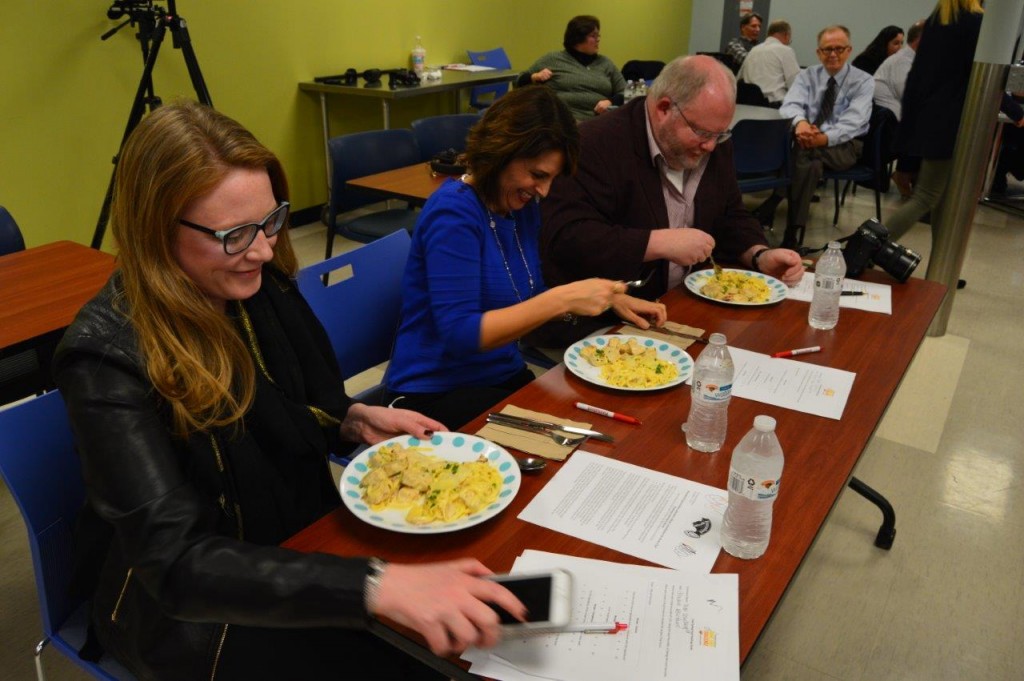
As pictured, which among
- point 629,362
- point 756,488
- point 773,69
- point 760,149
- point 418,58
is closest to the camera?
point 756,488

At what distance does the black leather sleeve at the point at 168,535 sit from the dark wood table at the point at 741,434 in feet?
0.46

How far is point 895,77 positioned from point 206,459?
597 cm

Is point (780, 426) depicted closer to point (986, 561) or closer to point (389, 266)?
point (389, 266)

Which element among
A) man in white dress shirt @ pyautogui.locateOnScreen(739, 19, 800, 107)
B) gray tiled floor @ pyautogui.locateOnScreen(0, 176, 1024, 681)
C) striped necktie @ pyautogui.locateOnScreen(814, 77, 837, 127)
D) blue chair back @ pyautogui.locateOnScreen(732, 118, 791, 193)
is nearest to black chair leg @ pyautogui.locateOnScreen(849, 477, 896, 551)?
gray tiled floor @ pyautogui.locateOnScreen(0, 176, 1024, 681)

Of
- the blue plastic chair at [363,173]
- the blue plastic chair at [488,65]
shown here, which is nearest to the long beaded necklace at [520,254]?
the blue plastic chair at [363,173]

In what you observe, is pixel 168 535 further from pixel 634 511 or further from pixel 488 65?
pixel 488 65

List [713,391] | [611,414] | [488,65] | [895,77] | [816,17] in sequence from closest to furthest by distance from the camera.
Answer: [713,391] < [611,414] < [895,77] < [488,65] < [816,17]

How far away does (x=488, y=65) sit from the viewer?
6949mm

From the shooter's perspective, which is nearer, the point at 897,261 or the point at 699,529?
the point at 699,529

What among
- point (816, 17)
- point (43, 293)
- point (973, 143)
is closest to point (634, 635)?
point (43, 293)

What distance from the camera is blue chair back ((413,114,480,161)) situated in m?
4.08

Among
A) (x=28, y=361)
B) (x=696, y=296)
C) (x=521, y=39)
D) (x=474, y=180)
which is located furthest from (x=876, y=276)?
(x=521, y=39)

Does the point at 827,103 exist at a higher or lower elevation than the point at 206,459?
higher

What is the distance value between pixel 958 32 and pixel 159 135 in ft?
11.9
